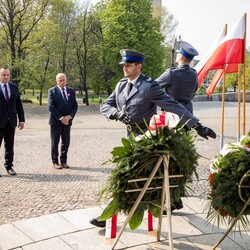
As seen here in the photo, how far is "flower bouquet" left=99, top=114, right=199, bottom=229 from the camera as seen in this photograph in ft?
11.2

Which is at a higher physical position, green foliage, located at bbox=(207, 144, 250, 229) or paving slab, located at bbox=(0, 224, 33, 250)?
green foliage, located at bbox=(207, 144, 250, 229)

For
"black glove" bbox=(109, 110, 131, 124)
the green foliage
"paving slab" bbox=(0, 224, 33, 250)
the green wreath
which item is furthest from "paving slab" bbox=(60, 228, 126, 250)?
"black glove" bbox=(109, 110, 131, 124)

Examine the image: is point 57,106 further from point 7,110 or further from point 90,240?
point 90,240

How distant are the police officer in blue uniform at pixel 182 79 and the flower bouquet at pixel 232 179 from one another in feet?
5.53

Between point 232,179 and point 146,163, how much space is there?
2.65 ft

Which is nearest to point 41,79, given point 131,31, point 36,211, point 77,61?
point 77,61

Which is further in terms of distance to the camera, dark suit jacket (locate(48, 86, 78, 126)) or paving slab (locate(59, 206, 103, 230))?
dark suit jacket (locate(48, 86, 78, 126))

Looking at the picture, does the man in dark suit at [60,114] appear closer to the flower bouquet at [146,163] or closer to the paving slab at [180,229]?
the paving slab at [180,229]

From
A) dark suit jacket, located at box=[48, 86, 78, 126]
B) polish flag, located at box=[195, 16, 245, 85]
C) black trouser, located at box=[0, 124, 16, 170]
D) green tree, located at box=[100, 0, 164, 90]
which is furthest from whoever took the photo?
green tree, located at box=[100, 0, 164, 90]

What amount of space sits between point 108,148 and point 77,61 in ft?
88.5

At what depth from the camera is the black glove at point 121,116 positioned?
415 cm

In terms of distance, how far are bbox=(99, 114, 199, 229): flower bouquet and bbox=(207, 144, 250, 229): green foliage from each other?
0.28 meters

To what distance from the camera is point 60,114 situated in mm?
7852

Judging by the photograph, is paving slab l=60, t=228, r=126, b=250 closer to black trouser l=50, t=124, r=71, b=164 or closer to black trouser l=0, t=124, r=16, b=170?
black trouser l=0, t=124, r=16, b=170
